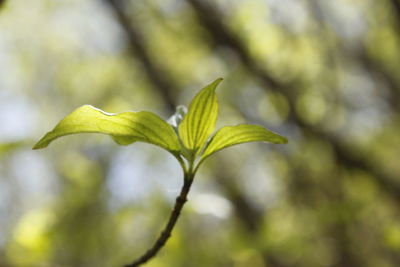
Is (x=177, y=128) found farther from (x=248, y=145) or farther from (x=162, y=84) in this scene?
(x=248, y=145)

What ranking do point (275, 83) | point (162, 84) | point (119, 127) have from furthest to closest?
1. point (162, 84)
2. point (275, 83)
3. point (119, 127)

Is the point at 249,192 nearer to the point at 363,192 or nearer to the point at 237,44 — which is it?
the point at 363,192

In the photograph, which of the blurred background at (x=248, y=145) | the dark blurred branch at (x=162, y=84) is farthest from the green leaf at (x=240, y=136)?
the dark blurred branch at (x=162, y=84)

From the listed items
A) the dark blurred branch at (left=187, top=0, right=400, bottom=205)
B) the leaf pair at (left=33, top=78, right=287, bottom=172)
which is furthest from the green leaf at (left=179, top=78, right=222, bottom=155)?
the dark blurred branch at (left=187, top=0, right=400, bottom=205)

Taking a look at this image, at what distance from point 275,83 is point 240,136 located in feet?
5.65

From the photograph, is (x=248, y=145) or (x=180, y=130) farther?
(x=248, y=145)

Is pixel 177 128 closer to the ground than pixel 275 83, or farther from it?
closer to the ground

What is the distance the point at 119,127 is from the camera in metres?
0.42

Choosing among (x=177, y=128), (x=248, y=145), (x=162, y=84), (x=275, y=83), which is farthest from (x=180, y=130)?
(x=248, y=145)

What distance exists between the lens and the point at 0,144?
70 centimetres

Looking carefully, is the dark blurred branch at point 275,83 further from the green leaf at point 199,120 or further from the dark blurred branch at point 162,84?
the green leaf at point 199,120

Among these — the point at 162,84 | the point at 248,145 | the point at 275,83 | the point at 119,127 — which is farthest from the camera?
the point at 248,145

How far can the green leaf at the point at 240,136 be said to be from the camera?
1.33ft

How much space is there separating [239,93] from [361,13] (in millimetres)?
1027
